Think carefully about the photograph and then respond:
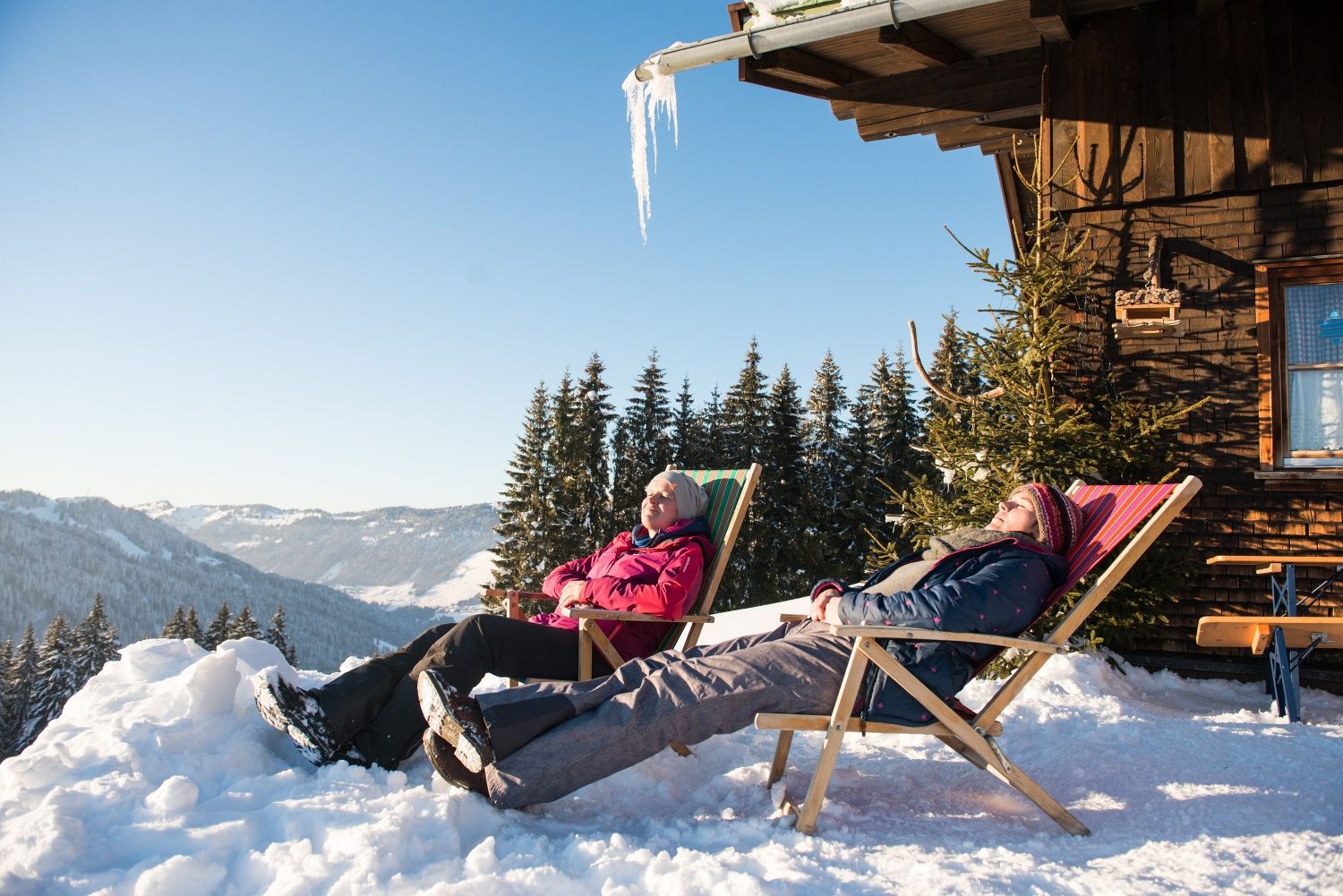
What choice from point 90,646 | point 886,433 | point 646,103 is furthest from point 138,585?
point 646,103

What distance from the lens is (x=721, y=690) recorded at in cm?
254

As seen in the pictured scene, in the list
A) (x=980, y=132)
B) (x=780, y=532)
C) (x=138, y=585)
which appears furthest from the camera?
(x=138, y=585)

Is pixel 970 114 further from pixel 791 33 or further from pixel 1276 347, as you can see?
pixel 1276 347

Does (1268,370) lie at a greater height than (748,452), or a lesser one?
greater

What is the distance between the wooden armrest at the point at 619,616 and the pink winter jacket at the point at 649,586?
0.03m

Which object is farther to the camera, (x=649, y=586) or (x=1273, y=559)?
(x=1273, y=559)

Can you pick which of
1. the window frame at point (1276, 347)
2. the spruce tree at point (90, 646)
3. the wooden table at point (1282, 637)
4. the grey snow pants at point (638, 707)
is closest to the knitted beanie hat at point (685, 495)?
the grey snow pants at point (638, 707)

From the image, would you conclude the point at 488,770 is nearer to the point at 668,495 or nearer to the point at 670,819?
the point at 670,819

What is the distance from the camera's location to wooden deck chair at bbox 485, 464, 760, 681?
3.24 metres

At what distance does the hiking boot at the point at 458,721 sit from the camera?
7.71 feet

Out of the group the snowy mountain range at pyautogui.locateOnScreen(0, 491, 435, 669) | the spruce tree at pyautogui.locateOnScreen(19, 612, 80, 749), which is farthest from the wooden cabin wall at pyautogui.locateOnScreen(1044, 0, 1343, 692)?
the snowy mountain range at pyautogui.locateOnScreen(0, 491, 435, 669)

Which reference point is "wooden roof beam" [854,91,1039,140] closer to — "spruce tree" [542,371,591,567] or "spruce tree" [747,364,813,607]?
"spruce tree" [747,364,813,607]

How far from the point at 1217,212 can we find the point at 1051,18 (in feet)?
4.97

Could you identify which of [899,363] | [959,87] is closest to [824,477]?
[899,363]
